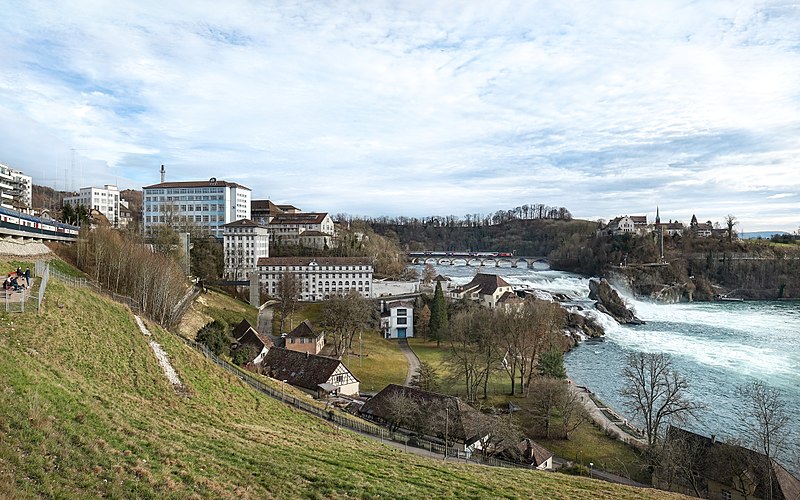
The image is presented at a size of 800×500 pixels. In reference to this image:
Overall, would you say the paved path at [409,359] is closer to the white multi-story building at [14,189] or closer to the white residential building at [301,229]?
the white residential building at [301,229]

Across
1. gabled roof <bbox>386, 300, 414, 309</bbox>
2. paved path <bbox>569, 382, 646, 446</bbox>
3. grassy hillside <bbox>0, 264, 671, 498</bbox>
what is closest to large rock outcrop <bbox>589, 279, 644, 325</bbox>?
gabled roof <bbox>386, 300, 414, 309</bbox>

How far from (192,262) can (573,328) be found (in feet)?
145

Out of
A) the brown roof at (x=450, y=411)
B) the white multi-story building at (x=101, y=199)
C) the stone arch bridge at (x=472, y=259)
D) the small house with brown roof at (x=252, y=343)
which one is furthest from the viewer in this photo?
the stone arch bridge at (x=472, y=259)

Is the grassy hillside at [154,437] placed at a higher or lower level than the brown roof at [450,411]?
higher

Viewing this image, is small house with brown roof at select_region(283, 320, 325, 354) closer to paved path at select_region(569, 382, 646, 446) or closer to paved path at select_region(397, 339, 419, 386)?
paved path at select_region(397, 339, 419, 386)

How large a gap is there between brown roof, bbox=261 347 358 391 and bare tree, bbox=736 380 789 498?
22.3m

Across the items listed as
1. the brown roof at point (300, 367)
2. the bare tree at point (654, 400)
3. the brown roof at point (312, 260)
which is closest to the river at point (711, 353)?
the bare tree at point (654, 400)

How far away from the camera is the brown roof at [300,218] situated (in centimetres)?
8350

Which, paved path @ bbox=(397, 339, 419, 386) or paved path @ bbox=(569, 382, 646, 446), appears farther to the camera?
paved path @ bbox=(397, 339, 419, 386)

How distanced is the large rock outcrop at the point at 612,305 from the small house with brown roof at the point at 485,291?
14.0 m

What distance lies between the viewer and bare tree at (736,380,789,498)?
21016 millimetres

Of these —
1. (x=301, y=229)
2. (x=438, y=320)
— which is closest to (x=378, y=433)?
(x=438, y=320)

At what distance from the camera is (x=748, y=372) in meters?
39.7

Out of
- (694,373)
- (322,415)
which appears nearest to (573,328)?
(694,373)
